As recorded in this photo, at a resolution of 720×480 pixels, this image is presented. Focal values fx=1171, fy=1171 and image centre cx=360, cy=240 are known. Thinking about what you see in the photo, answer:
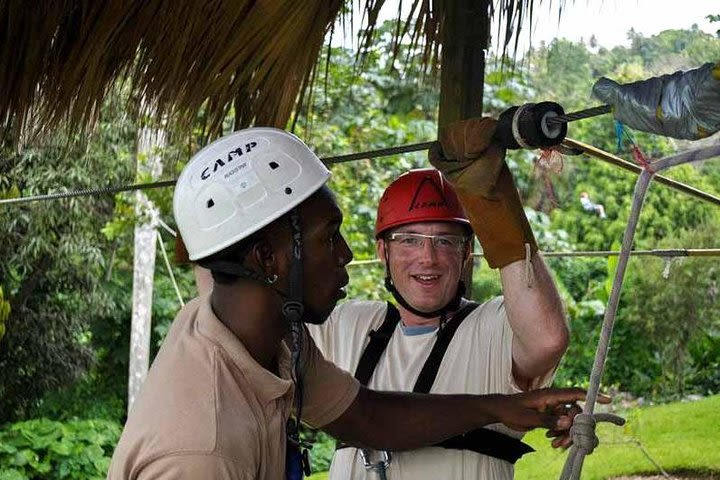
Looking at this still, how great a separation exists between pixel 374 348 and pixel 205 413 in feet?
3.02

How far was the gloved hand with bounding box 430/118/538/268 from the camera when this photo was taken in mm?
2125

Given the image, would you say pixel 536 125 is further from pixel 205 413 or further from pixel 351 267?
pixel 351 267

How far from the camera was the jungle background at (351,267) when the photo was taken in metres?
8.91

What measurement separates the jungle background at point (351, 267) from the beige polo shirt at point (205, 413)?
6021 millimetres

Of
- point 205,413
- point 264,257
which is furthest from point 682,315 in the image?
point 205,413

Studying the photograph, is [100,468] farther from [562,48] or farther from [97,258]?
[562,48]

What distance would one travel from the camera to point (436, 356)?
8.16ft

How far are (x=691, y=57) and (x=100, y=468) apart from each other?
6.73m

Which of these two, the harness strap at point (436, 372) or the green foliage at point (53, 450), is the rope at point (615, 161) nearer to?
the harness strap at point (436, 372)

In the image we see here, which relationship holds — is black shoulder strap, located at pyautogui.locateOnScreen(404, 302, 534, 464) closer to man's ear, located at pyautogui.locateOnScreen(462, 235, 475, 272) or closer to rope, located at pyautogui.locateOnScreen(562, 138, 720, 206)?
man's ear, located at pyautogui.locateOnScreen(462, 235, 475, 272)

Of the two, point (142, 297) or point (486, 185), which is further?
point (142, 297)

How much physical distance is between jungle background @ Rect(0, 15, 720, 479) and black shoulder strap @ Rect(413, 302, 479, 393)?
17.5 ft

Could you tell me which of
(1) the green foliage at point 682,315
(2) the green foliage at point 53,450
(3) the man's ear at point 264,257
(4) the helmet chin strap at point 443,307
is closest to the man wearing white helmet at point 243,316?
(3) the man's ear at point 264,257

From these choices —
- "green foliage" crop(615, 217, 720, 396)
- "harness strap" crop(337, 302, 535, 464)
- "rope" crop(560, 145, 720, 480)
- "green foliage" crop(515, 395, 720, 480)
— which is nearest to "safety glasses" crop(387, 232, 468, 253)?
"harness strap" crop(337, 302, 535, 464)
